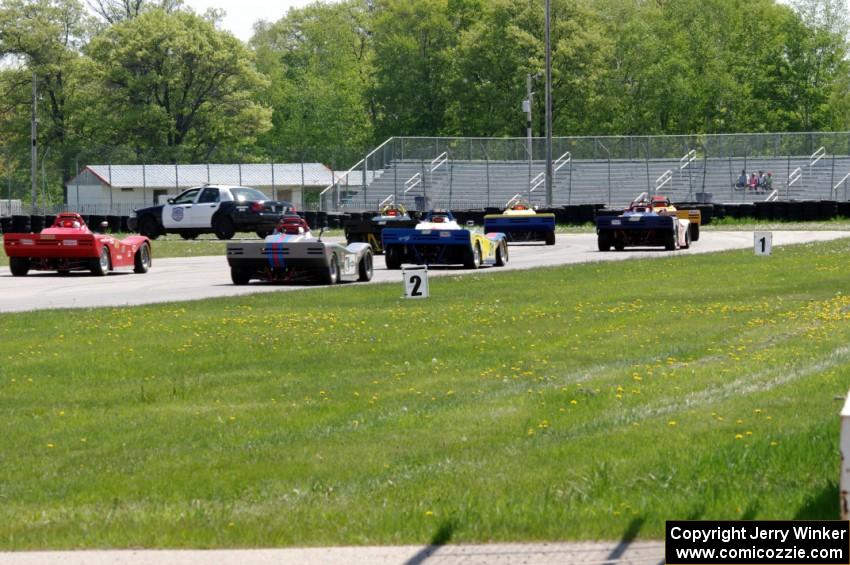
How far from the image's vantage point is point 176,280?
27234 mm

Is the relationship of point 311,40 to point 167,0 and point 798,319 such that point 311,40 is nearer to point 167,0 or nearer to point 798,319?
point 167,0

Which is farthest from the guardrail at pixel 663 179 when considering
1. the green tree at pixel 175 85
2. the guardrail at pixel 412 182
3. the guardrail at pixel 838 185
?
the green tree at pixel 175 85

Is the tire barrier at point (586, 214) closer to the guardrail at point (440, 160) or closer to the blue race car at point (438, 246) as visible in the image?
the guardrail at point (440, 160)

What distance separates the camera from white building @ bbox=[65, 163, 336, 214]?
83.9 metres

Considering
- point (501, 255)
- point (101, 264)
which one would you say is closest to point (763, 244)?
point (501, 255)

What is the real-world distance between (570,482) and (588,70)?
294 feet

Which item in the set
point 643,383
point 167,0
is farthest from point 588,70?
point 643,383

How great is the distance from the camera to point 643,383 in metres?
11.8

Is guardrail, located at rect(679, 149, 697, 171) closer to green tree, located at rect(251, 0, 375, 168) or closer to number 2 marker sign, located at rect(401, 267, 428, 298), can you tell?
green tree, located at rect(251, 0, 375, 168)

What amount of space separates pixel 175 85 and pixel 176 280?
71597 millimetres

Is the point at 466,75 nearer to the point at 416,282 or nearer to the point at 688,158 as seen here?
the point at 688,158

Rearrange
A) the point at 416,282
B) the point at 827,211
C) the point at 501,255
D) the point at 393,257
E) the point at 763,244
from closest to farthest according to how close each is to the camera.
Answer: the point at 416,282 → the point at 393,257 → the point at 501,255 → the point at 763,244 → the point at 827,211

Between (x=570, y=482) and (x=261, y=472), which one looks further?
(x=261, y=472)

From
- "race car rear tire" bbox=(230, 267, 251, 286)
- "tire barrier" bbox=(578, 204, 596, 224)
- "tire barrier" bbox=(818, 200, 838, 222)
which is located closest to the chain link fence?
"tire barrier" bbox=(818, 200, 838, 222)
